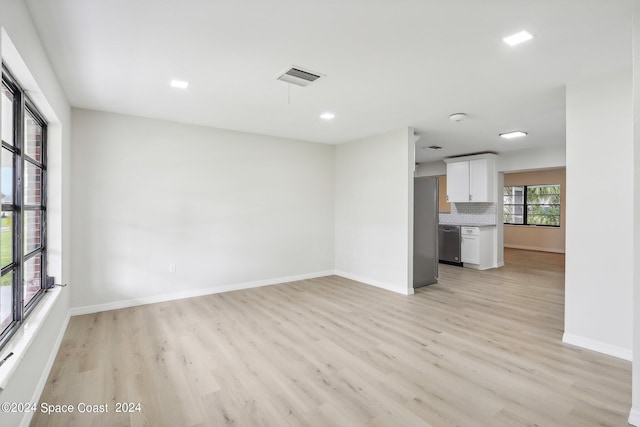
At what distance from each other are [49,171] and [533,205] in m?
11.3

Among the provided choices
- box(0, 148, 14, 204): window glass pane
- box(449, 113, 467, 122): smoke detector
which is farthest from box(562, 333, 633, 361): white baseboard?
box(0, 148, 14, 204): window glass pane

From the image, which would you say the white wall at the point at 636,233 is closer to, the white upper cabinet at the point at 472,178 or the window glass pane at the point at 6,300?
the window glass pane at the point at 6,300

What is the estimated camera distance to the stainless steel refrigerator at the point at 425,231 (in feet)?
17.2

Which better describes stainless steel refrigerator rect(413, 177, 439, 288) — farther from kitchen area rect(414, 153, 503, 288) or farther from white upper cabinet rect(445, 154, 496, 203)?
white upper cabinet rect(445, 154, 496, 203)

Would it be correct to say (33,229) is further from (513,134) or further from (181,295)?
(513,134)

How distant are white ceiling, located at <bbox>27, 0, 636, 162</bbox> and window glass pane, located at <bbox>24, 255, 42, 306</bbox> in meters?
1.69

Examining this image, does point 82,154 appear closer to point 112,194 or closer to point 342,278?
point 112,194

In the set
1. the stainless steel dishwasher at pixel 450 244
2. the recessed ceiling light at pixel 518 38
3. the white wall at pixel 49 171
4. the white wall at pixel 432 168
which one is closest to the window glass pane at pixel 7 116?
the white wall at pixel 49 171

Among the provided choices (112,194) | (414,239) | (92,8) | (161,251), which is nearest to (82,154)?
(112,194)

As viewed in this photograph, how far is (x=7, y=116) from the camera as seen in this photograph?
2.16 m

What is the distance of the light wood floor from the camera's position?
2.10 meters

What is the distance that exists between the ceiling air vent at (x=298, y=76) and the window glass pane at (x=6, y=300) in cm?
252

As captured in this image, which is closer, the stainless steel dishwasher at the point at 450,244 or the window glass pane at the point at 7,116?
the window glass pane at the point at 7,116

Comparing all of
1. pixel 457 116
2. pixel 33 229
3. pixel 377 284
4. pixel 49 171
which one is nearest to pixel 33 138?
pixel 49 171
